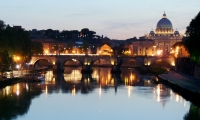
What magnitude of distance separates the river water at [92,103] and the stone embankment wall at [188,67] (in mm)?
4756

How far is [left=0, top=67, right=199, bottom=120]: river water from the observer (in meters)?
30.2

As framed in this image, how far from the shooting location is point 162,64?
279 ft

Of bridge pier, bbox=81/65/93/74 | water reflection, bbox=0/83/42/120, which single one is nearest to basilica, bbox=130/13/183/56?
bridge pier, bbox=81/65/93/74

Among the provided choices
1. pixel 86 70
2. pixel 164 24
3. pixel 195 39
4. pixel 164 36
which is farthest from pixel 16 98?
pixel 164 24

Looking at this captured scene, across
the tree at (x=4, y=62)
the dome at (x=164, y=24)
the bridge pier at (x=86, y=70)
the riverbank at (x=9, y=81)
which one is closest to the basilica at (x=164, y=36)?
the dome at (x=164, y=24)

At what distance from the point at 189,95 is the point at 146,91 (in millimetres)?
6968

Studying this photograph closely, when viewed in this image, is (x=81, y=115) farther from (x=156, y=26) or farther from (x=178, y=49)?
(x=156, y=26)

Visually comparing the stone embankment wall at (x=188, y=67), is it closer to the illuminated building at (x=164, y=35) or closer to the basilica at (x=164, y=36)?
the basilica at (x=164, y=36)

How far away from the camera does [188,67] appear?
56.1 meters

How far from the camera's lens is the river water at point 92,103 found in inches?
1187

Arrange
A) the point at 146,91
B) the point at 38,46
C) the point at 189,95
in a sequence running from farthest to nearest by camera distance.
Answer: the point at 38,46, the point at 146,91, the point at 189,95

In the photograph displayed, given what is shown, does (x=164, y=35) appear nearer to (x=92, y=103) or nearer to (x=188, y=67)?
(x=188, y=67)

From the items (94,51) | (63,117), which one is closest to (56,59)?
(63,117)

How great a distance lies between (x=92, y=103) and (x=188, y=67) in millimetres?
23726
